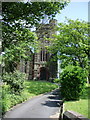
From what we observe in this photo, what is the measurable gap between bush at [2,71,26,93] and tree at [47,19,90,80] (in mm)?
9917

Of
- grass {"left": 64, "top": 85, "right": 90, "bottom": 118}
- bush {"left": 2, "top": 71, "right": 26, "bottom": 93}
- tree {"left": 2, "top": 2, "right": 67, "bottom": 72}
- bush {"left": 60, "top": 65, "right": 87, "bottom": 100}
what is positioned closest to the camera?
tree {"left": 2, "top": 2, "right": 67, "bottom": 72}

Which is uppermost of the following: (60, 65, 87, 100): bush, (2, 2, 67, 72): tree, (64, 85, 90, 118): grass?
(2, 2, 67, 72): tree

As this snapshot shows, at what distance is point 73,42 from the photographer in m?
23.2

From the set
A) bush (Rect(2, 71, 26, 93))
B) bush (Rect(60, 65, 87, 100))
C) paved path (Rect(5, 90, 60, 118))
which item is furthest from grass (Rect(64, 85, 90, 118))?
bush (Rect(2, 71, 26, 93))

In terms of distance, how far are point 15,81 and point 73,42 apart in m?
11.5

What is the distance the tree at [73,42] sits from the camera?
22812mm

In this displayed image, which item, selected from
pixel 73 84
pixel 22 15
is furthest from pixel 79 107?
pixel 22 15

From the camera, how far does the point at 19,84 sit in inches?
644

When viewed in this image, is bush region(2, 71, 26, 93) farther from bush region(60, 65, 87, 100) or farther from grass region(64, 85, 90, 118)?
grass region(64, 85, 90, 118)

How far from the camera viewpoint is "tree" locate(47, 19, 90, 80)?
898 inches

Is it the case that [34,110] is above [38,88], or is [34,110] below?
above

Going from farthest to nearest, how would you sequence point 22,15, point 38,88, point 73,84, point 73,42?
1. point 38,88
2. point 73,42
3. point 73,84
4. point 22,15

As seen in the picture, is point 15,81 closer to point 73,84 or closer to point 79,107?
point 73,84

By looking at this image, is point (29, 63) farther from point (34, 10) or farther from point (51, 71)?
point (34, 10)
